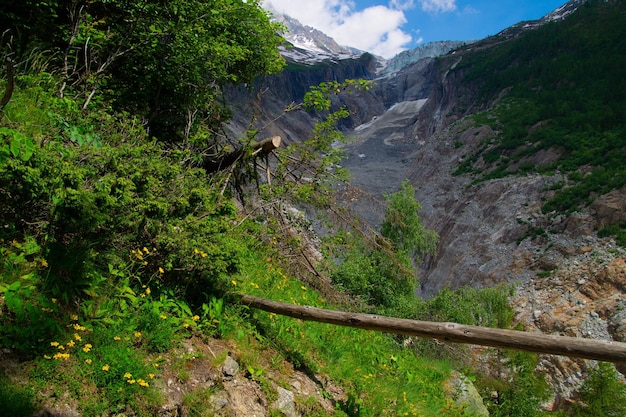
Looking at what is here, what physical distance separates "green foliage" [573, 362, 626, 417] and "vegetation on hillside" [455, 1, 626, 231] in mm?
17118

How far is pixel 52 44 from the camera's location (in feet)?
19.6

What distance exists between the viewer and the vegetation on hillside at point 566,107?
33.7m

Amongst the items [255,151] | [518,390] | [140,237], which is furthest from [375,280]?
[140,237]

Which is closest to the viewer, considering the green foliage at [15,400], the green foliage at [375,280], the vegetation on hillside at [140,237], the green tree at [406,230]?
the green foliage at [15,400]

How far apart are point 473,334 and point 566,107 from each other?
51201 mm

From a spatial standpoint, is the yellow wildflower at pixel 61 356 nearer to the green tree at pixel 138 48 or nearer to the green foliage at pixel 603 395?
the green tree at pixel 138 48

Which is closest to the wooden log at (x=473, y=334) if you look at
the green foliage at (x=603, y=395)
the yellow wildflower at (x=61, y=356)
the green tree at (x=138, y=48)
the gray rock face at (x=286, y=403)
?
the gray rock face at (x=286, y=403)

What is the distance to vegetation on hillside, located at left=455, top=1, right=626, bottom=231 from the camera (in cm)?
3369

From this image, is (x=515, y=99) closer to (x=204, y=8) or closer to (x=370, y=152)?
(x=370, y=152)

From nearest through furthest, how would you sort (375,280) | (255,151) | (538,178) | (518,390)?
(255,151)
(518,390)
(375,280)
(538,178)

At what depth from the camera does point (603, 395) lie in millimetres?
15789

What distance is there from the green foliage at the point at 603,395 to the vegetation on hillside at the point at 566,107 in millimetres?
17118

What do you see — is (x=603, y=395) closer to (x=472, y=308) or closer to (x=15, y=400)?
(x=472, y=308)

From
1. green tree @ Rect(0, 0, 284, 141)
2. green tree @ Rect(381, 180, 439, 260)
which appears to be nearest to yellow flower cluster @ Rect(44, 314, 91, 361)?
green tree @ Rect(0, 0, 284, 141)
